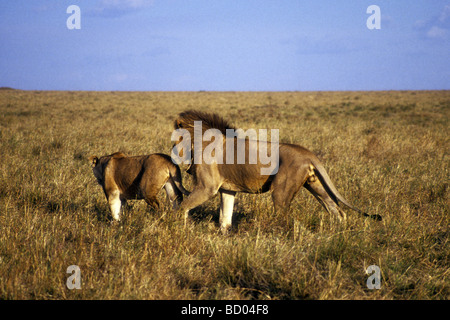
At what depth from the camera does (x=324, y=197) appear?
187 inches

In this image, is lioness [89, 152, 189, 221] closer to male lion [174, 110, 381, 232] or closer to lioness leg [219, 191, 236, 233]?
male lion [174, 110, 381, 232]

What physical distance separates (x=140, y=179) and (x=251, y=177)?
1.53m

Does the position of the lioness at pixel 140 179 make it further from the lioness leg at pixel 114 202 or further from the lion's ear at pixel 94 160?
the lion's ear at pixel 94 160

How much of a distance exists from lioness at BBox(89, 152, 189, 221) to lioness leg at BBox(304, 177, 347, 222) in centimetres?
164

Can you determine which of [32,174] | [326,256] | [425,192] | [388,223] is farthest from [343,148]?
[32,174]

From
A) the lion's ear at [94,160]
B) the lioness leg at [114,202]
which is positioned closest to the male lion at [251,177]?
the lioness leg at [114,202]

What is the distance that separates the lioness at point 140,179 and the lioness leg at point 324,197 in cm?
164

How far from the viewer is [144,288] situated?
320 centimetres
